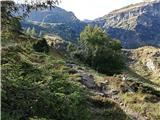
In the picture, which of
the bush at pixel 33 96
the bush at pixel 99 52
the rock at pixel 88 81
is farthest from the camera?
the bush at pixel 99 52

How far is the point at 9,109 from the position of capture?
14.0m

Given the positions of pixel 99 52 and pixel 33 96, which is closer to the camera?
pixel 33 96

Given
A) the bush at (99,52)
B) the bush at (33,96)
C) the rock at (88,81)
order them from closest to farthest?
the bush at (33,96), the rock at (88,81), the bush at (99,52)

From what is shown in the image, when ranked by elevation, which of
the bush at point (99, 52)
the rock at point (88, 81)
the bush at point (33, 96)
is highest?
the bush at point (33, 96)

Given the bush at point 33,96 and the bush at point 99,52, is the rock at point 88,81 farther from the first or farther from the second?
the bush at point 99,52

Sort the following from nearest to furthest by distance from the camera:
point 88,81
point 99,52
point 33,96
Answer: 1. point 33,96
2. point 88,81
3. point 99,52

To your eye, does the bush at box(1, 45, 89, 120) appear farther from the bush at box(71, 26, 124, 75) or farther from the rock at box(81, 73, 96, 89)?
the bush at box(71, 26, 124, 75)

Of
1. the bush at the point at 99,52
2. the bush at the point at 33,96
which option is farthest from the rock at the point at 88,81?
the bush at the point at 99,52

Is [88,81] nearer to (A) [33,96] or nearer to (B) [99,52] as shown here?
(A) [33,96]

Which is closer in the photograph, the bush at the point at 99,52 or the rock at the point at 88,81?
the rock at the point at 88,81

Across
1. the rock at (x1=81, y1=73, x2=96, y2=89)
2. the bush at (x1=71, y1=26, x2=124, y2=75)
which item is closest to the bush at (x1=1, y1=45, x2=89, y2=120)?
the rock at (x1=81, y1=73, x2=96, y2=89)

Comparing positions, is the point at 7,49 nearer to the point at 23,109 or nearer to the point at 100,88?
the point at 23,109

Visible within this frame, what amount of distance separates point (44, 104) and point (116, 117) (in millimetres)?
13892

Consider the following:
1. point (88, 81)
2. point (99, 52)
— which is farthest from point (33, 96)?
point (99, 52)
